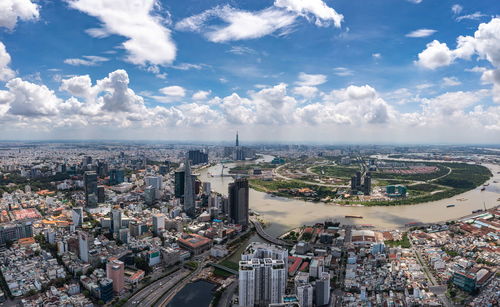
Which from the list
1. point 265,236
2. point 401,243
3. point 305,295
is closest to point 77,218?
point 265,236

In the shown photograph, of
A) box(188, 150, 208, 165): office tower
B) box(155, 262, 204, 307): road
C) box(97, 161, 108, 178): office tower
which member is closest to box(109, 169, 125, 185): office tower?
box(97, 161, 108, 178): office tower

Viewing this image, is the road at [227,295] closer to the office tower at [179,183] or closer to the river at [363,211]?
the river at [363,211]

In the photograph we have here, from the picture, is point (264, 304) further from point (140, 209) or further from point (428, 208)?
point (428, 208)

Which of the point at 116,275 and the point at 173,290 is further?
the point at 173,290

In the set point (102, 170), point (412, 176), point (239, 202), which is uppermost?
point (102, 170)

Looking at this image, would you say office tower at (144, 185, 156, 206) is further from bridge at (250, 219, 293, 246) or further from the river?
bridge at (250, 219, 293, 246)

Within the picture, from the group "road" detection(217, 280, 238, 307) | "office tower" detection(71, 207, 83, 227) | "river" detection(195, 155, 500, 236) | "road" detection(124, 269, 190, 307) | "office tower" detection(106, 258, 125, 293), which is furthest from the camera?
"river" detection(195, 155, 500, 236)

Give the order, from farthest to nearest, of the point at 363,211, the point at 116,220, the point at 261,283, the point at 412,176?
the point at 412,176 → the point at 363,211 → the point at 116,220 → the point at 261,283

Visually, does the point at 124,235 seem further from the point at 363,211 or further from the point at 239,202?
the point at 363,211
